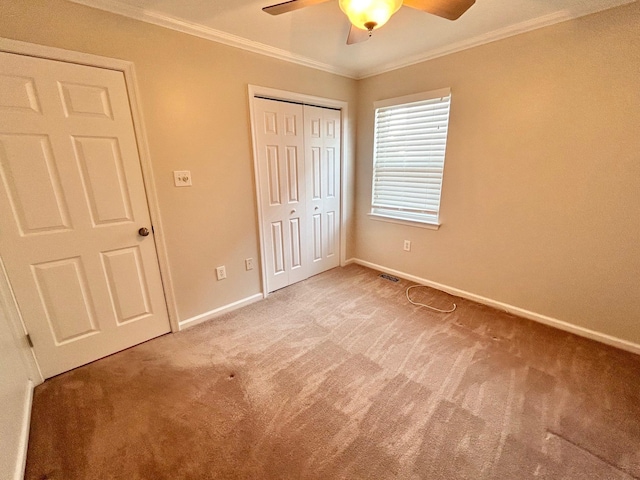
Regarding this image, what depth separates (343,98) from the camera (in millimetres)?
3049

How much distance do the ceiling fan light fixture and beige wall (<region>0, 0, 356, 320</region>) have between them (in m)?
1.32

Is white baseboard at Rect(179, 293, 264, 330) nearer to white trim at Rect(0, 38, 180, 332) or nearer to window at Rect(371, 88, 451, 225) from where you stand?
white trim at Rect(0, 38, 180, 332)


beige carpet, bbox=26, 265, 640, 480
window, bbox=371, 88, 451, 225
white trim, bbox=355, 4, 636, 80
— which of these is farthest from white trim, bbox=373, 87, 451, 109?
beige carpet, bbox=26, 265, 640, 480

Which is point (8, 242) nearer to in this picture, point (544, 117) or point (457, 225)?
point (457, 225)

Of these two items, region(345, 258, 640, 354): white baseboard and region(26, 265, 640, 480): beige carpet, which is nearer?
region(26, 265, 640, 480): beige carpet

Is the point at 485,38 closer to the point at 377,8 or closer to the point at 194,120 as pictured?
the point at 377,8

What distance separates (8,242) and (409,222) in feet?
10.4

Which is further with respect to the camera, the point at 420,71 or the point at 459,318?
the point at 420,71

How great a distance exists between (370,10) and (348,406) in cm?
199

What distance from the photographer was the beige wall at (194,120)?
5.13 ft

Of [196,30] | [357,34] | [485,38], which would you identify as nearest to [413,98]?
[485,38]

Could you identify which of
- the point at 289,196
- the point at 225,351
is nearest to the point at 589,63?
the point at 289,196

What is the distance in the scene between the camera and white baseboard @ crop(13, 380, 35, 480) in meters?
1.19

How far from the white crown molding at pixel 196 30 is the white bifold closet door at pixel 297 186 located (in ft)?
1.27
